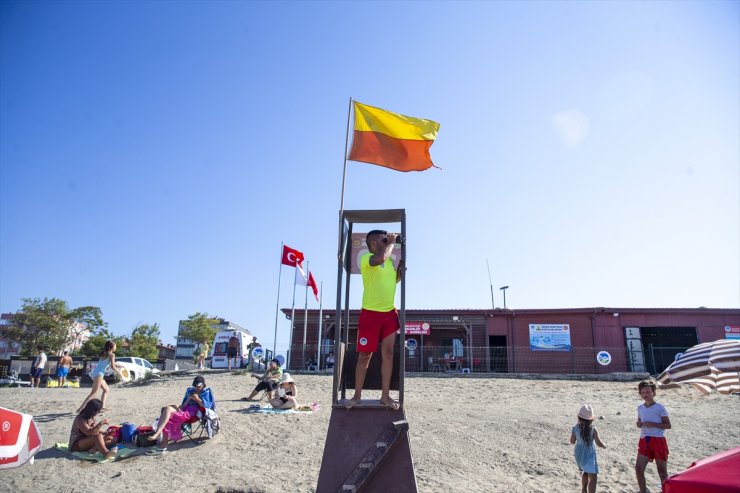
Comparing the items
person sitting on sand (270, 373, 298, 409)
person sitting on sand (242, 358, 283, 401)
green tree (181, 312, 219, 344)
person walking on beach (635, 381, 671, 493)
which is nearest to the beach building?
person sitting on sand (242, 358, 283, 401)

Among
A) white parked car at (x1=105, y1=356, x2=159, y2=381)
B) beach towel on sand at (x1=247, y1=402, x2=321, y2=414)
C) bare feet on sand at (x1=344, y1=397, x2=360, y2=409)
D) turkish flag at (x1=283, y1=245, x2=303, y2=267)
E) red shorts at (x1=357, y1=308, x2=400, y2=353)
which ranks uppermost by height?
turkish flag at (x1=283, y1=245, x2=303, y2=267)

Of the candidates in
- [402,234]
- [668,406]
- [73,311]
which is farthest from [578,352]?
[73,311]

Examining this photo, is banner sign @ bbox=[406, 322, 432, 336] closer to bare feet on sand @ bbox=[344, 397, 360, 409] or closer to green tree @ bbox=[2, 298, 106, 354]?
bare feet on sand @ bbox=[344, 397, 360, 409]

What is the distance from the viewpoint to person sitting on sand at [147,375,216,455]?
23.9ft

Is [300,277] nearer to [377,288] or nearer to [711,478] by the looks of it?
[377,288]

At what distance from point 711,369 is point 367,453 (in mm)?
4676

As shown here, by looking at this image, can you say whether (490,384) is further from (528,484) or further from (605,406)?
(528,484)

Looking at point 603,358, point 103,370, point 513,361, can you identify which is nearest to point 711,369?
point 103,370

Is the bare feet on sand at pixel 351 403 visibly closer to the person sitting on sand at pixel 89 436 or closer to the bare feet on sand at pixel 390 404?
the bare feet on sand at pixel 390 404

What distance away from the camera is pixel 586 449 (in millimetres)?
5621

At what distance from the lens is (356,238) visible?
15.9 m

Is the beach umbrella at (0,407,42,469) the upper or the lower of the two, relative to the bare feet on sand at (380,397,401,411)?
lower

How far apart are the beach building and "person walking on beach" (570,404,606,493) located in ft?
46.5

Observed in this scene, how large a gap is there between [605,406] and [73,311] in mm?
41701
